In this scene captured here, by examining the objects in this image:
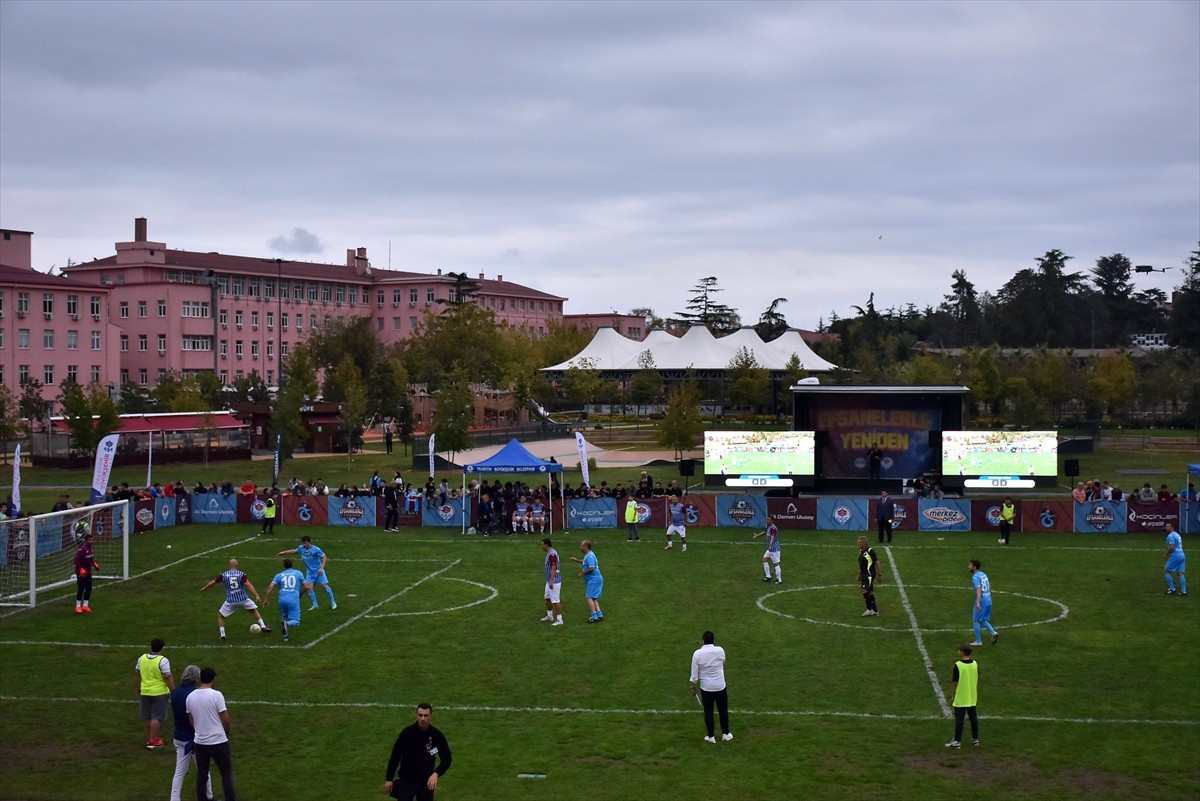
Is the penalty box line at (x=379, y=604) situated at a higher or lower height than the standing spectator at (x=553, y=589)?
lower

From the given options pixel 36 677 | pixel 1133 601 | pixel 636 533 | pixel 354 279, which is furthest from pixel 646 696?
pixel 354 279

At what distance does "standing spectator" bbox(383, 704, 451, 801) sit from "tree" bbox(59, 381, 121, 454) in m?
48.5

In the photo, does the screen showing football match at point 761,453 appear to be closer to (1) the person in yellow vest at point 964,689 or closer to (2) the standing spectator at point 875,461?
(2) the standing spectator at point 875,461

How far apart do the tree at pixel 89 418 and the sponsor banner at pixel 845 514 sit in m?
35.2

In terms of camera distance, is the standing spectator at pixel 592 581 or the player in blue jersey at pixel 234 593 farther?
the standing spectator at pixel 592 581

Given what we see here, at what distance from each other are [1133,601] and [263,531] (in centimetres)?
2413

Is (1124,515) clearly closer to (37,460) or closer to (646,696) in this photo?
(646,696)

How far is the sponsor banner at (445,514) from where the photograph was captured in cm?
3744

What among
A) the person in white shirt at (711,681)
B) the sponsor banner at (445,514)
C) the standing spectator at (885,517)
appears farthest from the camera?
the sponsor banner at (445,514)

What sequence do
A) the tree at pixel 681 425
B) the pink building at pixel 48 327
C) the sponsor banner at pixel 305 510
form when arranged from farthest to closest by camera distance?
the pink building at pixel 48 327, the tree at pixel 681 425, the sponsor banner at pixel 305 510

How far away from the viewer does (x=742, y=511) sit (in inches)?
1454

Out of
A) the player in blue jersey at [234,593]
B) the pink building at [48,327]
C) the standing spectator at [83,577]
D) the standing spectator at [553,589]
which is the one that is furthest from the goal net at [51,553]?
the pink building at [48,327]

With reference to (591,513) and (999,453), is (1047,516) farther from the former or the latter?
(591,513)

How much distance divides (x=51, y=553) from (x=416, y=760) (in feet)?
71.9
